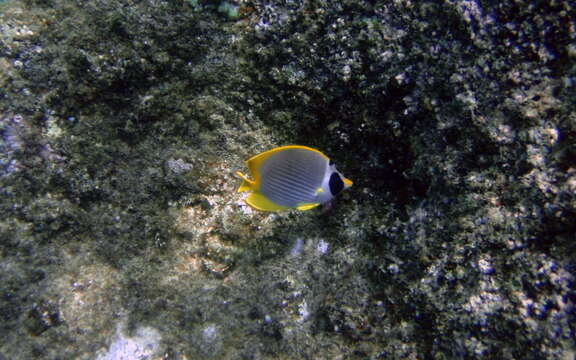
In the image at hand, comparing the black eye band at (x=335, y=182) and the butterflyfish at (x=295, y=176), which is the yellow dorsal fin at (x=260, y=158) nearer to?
the butterflyfish at (x=295, y=176)

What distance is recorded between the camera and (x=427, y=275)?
1924 millimetres

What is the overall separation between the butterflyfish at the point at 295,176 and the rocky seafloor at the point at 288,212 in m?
0.74

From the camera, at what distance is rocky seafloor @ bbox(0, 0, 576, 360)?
1.72m

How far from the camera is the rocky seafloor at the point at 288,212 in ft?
5.63

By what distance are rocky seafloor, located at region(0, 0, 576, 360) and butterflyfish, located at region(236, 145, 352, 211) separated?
28.9 inches

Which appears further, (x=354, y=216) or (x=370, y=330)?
(x=354, y=216)

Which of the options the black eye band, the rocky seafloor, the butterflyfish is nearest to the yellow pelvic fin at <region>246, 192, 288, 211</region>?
the butterflyfish

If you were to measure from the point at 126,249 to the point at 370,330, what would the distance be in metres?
2.27

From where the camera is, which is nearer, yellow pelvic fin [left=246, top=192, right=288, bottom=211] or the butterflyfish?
the butterflyfish

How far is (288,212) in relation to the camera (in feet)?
9.15

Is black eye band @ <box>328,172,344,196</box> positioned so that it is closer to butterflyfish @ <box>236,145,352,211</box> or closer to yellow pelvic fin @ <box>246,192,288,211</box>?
butterflyfish @ <box>236,145,352,211</box>

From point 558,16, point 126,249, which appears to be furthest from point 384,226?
point 126,249

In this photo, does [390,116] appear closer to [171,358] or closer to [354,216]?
[354,216]

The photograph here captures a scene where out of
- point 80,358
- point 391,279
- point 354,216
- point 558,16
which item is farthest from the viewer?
point 80,358
